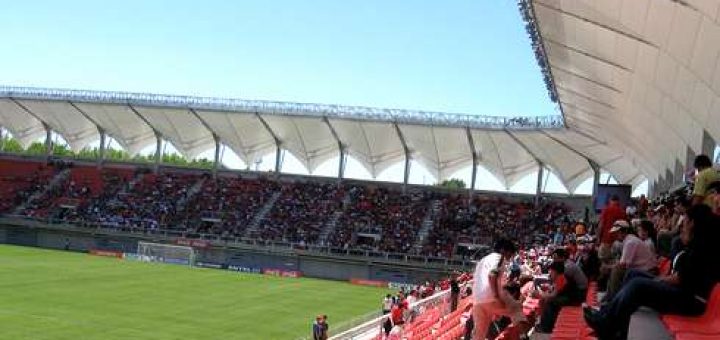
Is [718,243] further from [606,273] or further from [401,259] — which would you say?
[401,259]

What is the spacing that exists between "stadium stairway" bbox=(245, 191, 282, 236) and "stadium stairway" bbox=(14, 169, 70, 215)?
15584mm

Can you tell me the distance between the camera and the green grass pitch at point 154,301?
2513cm

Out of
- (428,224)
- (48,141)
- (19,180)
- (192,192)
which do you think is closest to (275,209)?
(192,192)

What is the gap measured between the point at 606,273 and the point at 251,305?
24209mm

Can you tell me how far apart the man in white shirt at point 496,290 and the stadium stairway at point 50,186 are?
2147 inches

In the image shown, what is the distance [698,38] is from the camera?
55.8ft

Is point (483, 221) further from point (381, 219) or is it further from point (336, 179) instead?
point (336, 179)

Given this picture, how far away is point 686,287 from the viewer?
5.87m

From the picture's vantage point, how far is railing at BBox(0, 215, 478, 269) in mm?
47341

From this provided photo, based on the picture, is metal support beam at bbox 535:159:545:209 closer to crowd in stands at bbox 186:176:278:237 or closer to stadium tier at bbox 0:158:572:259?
stadium tier at bbox 0:158:572:259

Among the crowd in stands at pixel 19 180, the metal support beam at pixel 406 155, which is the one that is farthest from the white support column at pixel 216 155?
the metal support beam at pixel 406 155

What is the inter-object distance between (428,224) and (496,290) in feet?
149

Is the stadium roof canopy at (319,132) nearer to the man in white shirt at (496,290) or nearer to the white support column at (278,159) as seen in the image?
the white support column at (278,159)

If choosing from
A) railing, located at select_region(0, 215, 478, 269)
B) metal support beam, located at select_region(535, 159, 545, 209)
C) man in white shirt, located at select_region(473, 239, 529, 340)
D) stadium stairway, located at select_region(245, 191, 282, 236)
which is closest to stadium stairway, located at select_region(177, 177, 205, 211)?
railing, located at select_region(0, 215, 478, 269)
